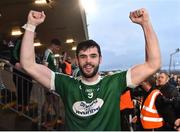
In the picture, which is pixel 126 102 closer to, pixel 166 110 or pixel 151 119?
pixel 151 119

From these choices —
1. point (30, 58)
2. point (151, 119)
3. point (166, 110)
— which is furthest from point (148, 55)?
point (151, 119)

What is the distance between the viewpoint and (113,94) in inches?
137

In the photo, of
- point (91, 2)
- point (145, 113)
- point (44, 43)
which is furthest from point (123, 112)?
point (44, 43)

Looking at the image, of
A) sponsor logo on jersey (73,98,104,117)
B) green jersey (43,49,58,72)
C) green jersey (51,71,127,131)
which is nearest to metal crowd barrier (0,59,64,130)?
green jersey (43,49,58,72)

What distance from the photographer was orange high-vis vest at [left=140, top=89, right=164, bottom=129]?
20.7 ft

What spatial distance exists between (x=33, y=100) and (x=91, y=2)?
221 inches

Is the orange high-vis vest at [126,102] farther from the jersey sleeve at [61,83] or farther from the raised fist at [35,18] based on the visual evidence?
the raised fist at [35,18]

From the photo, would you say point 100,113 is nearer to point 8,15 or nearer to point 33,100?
point 33,100

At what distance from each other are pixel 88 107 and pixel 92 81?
230 millimetres

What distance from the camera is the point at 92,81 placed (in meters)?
3.51

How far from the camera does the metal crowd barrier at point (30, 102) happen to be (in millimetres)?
9507

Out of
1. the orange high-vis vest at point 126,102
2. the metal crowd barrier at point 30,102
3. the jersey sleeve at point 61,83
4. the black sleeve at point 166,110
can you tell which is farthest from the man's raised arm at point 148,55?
the metal crowd barrier at point 30,102

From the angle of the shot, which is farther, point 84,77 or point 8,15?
point 8,15

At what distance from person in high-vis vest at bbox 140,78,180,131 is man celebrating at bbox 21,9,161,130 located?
2.68 metres
